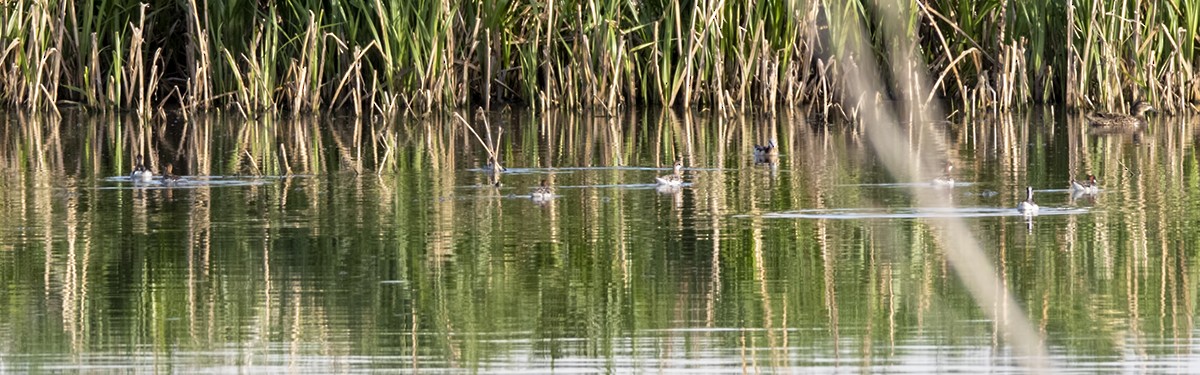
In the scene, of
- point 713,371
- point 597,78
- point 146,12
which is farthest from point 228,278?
point 146,12

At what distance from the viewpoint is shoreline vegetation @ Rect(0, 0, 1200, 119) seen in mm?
22672

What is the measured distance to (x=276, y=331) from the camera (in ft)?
27.3

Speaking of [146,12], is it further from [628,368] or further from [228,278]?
[628,368]

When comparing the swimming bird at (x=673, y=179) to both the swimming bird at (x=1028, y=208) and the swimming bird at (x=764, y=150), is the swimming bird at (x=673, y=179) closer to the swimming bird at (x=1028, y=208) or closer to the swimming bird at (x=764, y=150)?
the swimming bird at (x=764, y=150)

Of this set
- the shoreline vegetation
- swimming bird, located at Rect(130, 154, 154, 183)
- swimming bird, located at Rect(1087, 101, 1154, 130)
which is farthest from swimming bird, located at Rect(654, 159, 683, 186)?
the shoreline vegetation

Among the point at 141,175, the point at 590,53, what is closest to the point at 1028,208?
the point at 141,175

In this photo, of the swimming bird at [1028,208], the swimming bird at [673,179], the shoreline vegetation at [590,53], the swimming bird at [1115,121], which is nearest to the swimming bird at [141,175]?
the swimming bird at [673,179]

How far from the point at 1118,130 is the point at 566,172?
6754 millimetres

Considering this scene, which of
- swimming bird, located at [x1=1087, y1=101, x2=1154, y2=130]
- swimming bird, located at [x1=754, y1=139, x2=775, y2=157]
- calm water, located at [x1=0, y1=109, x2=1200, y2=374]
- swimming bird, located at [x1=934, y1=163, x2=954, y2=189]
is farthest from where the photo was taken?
swimming bird, located at [x1=1087, y1=101, x2=1154, y2=130]

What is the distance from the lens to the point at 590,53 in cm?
2342

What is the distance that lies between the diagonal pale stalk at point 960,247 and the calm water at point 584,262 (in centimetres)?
10

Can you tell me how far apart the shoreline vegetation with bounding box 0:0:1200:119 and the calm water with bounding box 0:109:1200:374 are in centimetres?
454

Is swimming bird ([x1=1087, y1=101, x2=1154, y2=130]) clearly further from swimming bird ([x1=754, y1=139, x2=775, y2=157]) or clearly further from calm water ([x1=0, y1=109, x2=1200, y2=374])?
swimming bird ([x1=754, y1=139, x2=775, y2=157])

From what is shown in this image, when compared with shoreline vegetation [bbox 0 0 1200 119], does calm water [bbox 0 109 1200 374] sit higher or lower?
lower
